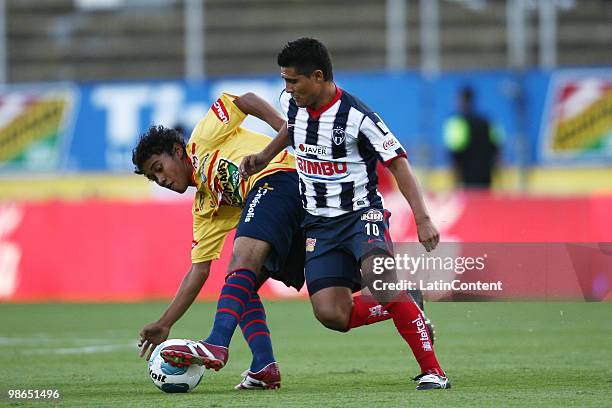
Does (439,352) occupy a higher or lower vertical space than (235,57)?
lower

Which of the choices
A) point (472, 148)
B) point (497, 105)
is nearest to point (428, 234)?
point (472, 148)

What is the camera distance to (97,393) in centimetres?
688

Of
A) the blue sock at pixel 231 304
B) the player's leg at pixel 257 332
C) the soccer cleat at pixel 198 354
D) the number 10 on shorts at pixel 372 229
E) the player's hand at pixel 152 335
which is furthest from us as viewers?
the player's leg at pixel 257 332

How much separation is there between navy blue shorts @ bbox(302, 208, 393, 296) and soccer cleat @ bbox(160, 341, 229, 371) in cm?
64

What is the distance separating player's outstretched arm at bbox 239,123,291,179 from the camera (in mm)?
7000

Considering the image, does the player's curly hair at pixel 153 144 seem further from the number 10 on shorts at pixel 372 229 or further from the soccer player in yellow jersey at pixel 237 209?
the number 10 on shorts at pixel 372 229

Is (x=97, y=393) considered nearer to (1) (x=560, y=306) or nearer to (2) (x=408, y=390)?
(2) (x=408, y=390)

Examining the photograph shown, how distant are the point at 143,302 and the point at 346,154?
8.01 m

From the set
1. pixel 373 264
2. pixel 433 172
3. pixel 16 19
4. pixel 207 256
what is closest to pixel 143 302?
pixel 433 172

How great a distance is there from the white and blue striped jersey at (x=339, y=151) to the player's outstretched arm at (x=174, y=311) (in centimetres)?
80

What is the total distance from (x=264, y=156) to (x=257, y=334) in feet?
3.39

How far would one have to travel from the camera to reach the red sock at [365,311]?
6.84m

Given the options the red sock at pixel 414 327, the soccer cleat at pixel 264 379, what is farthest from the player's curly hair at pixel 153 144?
the red sock at pixel 414 327

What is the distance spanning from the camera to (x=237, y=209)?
7.59m
